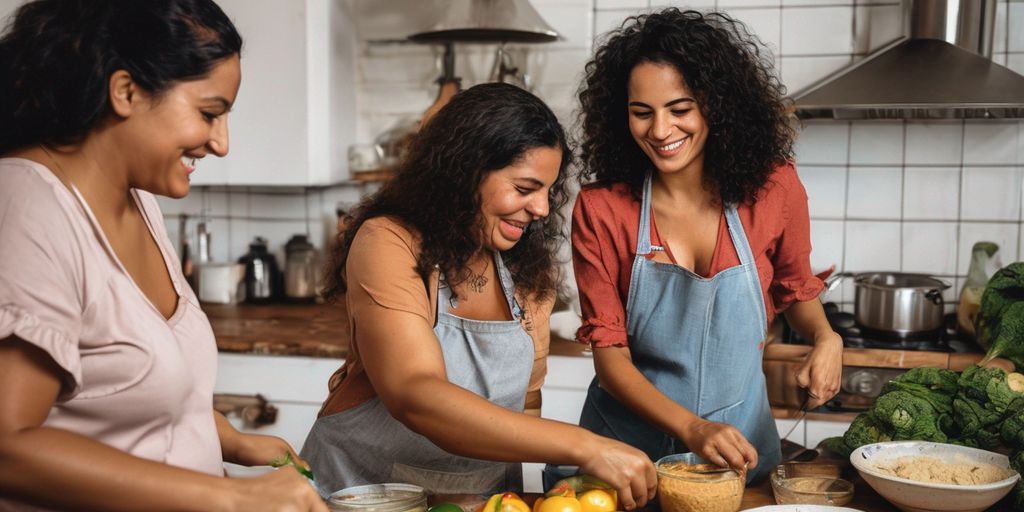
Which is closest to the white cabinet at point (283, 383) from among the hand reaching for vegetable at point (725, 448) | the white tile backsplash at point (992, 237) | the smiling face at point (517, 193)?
the smiling face at point (517, 193)

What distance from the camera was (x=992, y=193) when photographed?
3047mm

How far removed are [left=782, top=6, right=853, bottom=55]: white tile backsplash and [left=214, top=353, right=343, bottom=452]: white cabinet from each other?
1807 mm

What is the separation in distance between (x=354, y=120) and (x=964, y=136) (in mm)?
2066

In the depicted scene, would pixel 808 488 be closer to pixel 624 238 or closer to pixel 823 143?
pixel 624 238

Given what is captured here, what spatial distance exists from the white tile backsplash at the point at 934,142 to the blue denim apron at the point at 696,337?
4.93 ft

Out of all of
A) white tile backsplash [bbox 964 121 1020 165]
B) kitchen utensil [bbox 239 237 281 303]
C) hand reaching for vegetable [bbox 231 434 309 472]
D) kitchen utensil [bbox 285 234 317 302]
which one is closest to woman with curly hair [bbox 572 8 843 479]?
hand reaching for vegetable [bbox 231 434 309 472]

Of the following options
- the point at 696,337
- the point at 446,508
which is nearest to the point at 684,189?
the point at 696,337

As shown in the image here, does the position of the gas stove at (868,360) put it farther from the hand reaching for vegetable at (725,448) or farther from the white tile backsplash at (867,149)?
the hand reaching for vegetable at (725,448)

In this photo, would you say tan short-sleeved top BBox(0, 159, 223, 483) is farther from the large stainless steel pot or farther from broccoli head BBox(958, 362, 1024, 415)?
the large stainless steel pot

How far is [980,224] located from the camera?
3068 mm

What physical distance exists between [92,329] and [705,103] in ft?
3.79

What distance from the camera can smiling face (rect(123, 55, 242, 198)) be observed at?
3.45ft

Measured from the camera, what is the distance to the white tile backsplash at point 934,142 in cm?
305

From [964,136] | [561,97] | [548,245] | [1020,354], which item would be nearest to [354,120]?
[561,97]
